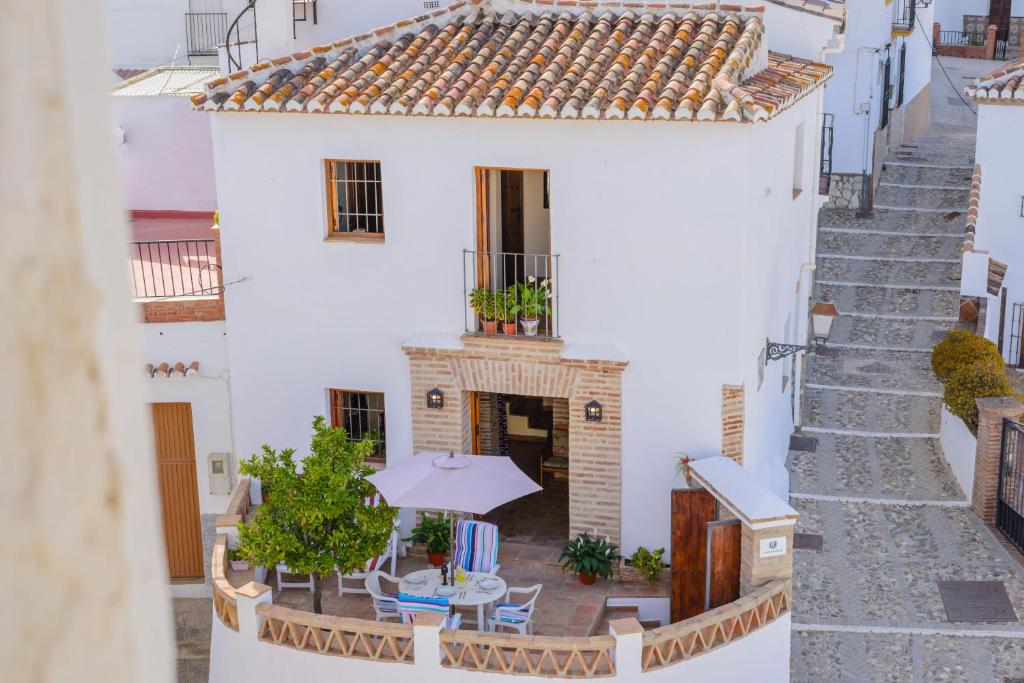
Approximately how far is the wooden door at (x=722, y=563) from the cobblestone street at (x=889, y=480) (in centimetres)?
130

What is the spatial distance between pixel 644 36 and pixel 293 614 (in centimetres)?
769

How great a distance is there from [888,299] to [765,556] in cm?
1329

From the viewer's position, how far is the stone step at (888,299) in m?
24.3

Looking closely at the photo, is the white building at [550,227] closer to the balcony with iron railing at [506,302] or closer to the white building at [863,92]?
the balcony with iron railing at [506,302]

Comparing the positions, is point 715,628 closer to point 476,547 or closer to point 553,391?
point 476,547

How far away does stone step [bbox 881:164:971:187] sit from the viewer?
3033 cm

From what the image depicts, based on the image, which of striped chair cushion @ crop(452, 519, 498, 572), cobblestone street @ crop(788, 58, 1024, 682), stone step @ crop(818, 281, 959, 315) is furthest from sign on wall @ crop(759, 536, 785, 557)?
stone step @ crop(818, 281, 959, 315)

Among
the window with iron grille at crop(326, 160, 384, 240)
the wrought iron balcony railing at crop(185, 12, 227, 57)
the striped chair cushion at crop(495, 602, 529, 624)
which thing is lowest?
the striped chair cushion at crop(495, 602, 529, 624)

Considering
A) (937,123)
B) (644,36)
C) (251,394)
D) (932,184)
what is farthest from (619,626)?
(937,123)

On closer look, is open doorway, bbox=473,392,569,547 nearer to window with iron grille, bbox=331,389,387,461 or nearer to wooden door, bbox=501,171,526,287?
window with iron grille, bbox=331,389,387,461

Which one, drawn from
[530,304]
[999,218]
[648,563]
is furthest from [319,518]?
[999,218]

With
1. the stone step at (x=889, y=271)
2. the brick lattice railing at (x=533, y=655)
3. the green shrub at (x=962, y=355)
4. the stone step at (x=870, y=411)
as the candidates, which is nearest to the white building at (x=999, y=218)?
the stone step at (x=870, y=411)

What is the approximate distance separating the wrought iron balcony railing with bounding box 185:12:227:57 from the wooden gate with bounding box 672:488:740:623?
52.5 feet

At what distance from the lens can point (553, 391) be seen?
14.3 metres
